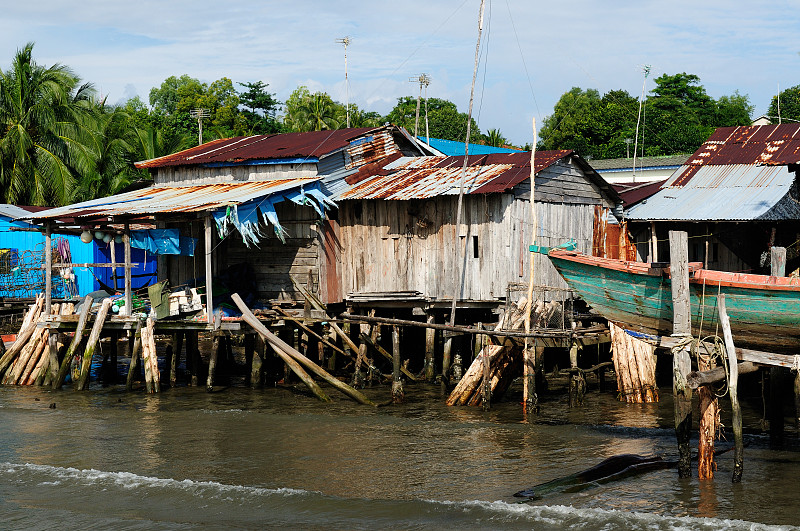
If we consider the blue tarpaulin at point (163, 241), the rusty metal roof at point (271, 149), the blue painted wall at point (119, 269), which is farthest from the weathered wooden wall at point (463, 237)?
the blue painted wall at point (119, 269)

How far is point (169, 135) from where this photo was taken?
49.5m

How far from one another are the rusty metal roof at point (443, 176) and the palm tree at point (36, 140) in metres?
18.2

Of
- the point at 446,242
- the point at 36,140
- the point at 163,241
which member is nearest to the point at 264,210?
the point at 163,241

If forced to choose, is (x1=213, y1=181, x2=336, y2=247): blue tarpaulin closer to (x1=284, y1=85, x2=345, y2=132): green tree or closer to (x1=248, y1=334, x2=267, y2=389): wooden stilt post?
(x1=248, y1=334, x2=267, y2=389): wooden stilt post

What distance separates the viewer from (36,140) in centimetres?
3494

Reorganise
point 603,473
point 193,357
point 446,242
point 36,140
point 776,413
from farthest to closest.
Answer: point 36,140 → point 193,357 → point 446,242 → point 776,413 → point 603,473

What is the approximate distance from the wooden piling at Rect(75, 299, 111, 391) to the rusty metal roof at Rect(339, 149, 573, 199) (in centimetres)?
550

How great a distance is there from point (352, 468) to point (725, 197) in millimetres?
12792

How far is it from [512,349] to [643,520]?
19.5ft

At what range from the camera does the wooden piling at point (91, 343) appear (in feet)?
60.4

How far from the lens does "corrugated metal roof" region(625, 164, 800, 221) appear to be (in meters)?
19.9

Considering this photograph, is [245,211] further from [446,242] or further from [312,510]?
[312,510]

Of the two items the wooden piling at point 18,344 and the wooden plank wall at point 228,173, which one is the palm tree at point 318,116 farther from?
the wooden piling at point 18,344

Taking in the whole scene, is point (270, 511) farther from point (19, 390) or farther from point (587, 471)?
point (19, 390)
